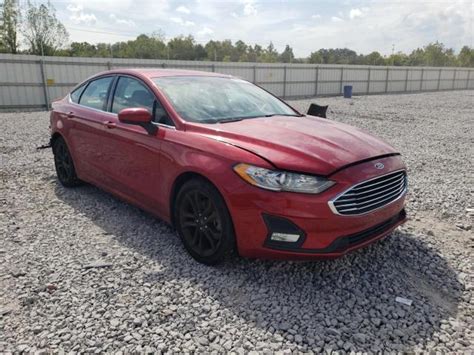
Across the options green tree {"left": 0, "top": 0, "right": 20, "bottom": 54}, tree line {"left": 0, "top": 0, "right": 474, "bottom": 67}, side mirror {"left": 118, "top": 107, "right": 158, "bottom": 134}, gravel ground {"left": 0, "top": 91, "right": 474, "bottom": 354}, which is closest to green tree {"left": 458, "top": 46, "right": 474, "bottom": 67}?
tree line {"left": 0, "top": 0, "right": 474, "bottom": 67}

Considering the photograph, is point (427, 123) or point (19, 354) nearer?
point (19, 354)

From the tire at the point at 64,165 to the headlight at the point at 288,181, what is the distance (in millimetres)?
3330

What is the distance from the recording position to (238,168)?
9.32 ft

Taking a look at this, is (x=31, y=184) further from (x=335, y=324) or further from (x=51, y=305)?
(x=335, y=324)

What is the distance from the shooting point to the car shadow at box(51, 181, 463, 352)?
99.2 inches

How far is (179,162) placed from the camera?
3268 millimetres

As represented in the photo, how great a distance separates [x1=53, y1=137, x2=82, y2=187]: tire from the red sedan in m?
0.92

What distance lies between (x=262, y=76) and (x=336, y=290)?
23.4 m

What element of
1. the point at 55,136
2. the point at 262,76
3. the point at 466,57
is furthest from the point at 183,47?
the point at 55,136

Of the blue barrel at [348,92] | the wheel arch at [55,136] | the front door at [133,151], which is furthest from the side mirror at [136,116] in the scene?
the blue barrel at [348,92]

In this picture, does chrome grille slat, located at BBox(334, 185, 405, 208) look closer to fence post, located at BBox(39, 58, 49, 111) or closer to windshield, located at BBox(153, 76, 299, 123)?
windshield, located at BBox(153, 76, 299, 123)

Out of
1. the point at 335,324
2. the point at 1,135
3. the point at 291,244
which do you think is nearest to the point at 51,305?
the point at 291,244

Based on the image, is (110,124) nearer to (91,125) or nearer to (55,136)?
(91,125)

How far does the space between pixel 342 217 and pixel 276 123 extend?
47.5 inches
